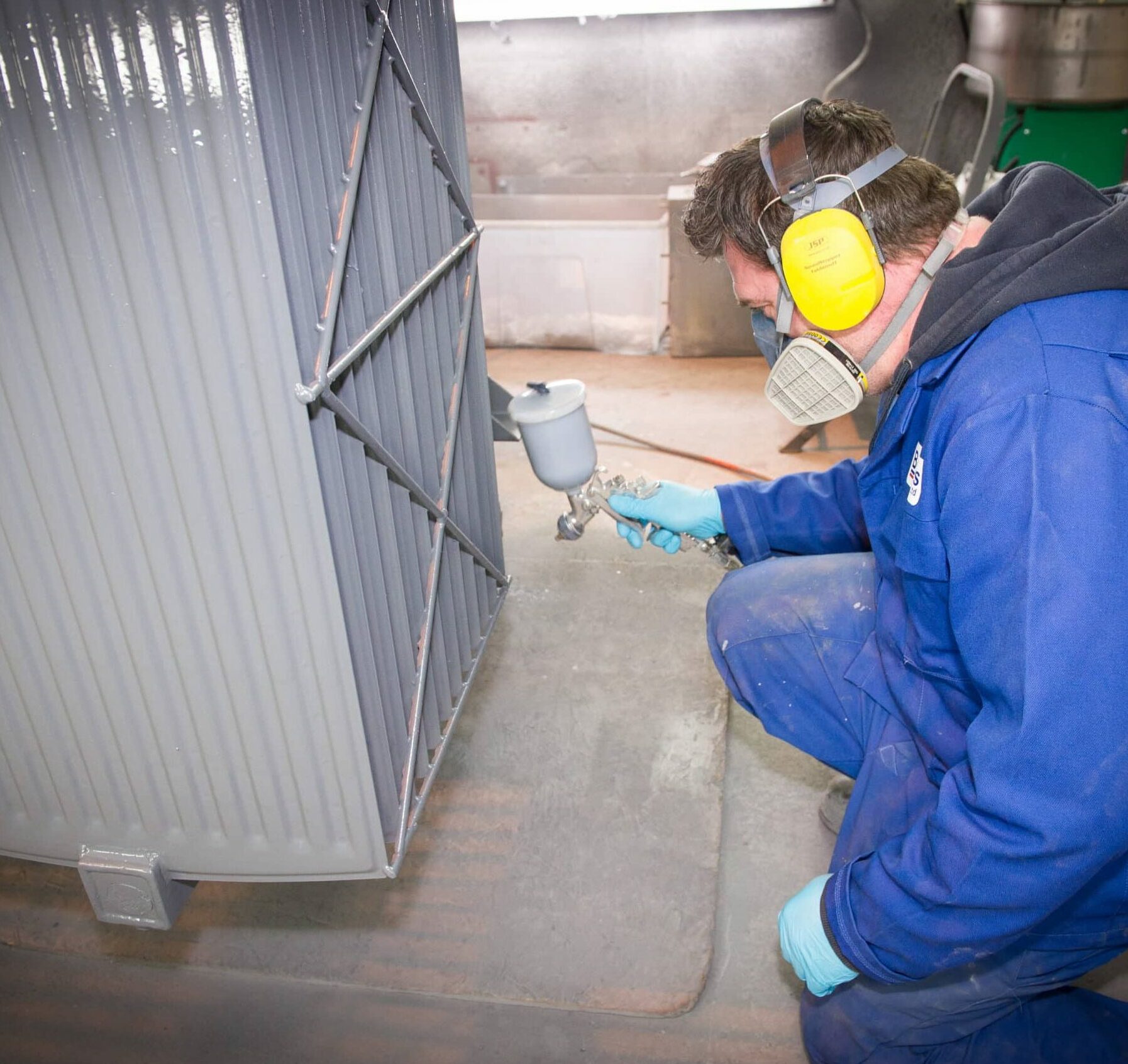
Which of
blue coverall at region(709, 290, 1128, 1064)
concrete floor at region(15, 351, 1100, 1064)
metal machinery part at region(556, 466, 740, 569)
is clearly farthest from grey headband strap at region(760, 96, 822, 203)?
concrete floor at region(15, 351, 1100, 1064)

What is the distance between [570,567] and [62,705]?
175cm

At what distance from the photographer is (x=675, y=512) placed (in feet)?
7.68

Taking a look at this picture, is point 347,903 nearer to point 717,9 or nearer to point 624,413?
point 624,413

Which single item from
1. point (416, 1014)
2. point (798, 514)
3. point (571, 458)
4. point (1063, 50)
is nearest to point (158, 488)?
point (571, 458)

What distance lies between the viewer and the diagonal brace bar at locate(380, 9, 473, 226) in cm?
174

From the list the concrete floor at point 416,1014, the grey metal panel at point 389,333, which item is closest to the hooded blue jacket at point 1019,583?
the concrete floor at point 416,1014

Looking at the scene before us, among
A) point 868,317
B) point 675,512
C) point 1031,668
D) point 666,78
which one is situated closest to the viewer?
point 1031,668

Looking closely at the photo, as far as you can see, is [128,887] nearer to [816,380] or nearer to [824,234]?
[816,380]

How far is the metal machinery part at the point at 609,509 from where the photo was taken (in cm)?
237

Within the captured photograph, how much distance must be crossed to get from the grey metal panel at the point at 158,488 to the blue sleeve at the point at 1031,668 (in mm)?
953

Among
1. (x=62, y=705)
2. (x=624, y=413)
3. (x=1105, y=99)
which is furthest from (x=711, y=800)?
(x=1105, y=99)

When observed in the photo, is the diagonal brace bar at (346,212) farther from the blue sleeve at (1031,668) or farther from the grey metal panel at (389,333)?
the blue sleeve at (1031,668)

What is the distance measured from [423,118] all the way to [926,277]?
1.05m

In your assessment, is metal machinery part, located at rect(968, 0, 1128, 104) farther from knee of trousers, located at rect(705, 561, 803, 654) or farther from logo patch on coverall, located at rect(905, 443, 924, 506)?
logo patch on coverall, located at rect(905, 443, 924, 506)
